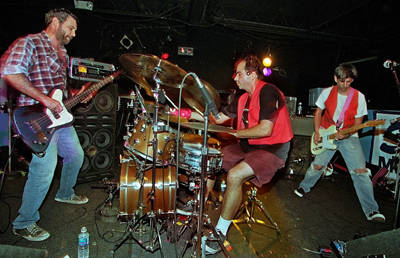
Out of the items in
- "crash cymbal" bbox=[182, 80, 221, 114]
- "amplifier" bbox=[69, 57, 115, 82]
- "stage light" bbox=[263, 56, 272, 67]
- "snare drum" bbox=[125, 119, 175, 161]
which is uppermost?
"stage light" bbox=[263, 56, 272, 67]

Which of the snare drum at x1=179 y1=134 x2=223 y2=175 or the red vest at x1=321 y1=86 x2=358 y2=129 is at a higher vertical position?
the red vest at x1=321 y1=86 x2=358 y2=129

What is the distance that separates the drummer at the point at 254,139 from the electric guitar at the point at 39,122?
1833mm

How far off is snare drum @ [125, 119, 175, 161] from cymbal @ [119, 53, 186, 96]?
60 centimetres

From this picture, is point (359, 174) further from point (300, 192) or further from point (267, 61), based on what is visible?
point (267, 61)

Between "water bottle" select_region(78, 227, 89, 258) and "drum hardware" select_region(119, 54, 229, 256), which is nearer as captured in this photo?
"drum hardware" select_region(119, 54, 229, 256)

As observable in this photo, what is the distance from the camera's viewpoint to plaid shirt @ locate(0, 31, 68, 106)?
7.45ft

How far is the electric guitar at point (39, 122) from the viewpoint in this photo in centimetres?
230

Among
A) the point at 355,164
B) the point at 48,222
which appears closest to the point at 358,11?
the point at 355,164

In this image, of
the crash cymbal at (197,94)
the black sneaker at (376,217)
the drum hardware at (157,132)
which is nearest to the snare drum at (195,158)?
the drum hardware at (157,132)

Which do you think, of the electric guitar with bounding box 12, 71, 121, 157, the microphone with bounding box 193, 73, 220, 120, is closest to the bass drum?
the electric guitar with bounding box 12, 71, 121, 157

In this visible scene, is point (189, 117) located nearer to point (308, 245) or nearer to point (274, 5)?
point (308, 245)

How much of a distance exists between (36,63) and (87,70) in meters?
1.42

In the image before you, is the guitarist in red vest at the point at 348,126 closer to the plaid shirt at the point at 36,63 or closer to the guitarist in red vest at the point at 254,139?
the guitarist in red vest at the point at 254,139

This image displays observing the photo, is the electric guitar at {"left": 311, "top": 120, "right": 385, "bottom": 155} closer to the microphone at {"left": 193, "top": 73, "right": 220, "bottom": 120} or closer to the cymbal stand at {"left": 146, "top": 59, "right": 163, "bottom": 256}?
the microphone at {"left": 193, "top": 73, "right": 220, "bottom": 120}
